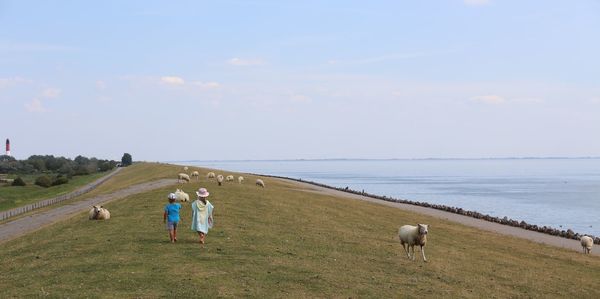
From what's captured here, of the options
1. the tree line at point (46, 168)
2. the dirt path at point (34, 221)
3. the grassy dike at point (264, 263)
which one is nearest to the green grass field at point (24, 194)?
the dirt path at point (34, 221)

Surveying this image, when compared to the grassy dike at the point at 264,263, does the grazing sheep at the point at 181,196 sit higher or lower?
higher

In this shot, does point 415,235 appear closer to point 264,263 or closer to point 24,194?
point 264,263

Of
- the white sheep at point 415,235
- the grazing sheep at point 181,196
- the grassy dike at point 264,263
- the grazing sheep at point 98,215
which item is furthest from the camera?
the grazing sheep at point 181,196

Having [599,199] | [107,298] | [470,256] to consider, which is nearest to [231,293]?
[107,298]

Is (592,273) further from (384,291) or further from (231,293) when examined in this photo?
(231,293)

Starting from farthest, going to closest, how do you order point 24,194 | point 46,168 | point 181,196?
point 46,168 → point 24,194 → point 181,196

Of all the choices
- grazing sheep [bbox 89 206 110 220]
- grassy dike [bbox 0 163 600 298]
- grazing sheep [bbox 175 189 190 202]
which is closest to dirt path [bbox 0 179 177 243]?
grassy dike [bbox 0 163 600 298]

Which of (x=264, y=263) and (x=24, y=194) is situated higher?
(x=264, y=263)

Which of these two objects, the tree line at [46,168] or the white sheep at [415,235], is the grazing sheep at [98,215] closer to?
the white sheep at [415,235]

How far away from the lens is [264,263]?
21.9 m

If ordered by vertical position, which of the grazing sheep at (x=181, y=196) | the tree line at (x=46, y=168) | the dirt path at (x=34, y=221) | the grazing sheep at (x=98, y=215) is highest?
the tree line at (x=46, y=168)

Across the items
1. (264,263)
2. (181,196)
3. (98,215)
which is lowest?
(264,263)

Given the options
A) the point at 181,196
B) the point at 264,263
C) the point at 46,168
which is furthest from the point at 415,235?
the point at 46,168

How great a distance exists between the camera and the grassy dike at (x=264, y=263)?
18.7m
